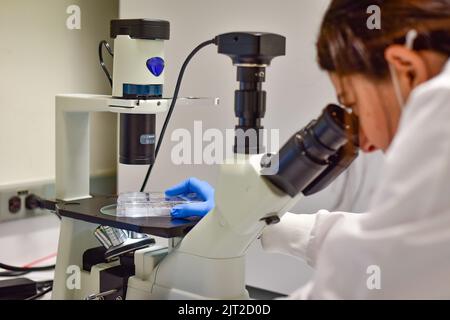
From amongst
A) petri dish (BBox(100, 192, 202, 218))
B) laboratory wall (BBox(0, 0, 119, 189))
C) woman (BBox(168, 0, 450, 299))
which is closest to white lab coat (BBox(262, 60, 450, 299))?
woman (BBox(168, 0, 450, 299))

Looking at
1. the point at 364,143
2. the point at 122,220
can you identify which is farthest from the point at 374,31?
the point at 122,220

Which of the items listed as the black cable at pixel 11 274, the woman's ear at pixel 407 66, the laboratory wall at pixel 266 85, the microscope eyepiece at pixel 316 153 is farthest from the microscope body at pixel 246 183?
the black cable at pixel 11 274

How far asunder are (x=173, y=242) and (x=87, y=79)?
886 millimetres

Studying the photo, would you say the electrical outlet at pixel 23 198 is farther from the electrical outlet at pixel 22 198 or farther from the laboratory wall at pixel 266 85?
the laboratory wall at pixel 266 85

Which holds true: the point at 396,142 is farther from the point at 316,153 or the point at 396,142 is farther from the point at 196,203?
the point at 196,203

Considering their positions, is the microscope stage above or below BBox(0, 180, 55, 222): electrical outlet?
above

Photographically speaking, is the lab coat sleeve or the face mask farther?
the lab coat sleeve

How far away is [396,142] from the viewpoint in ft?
2.14

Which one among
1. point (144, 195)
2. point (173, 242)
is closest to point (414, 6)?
point (173, 242)

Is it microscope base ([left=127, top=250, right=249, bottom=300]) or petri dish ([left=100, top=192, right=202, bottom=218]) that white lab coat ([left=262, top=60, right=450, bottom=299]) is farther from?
petri dish ([left=100, top=192, right=202, bottom=218])

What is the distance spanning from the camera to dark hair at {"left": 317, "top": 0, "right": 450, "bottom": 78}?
0.72 meters

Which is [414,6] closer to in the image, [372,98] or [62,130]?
[372,98]

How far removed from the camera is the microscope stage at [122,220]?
3.26 ft

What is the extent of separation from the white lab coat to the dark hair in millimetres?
71
